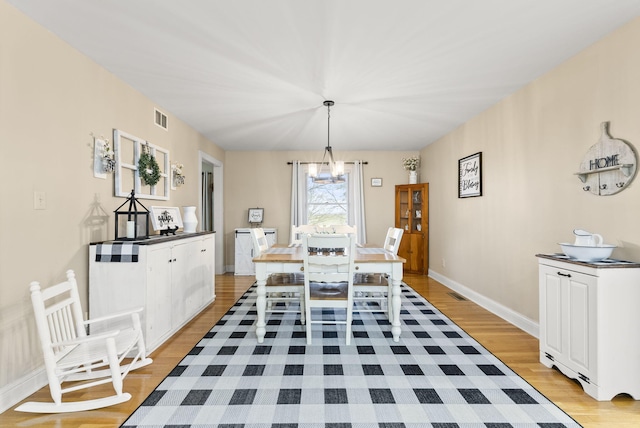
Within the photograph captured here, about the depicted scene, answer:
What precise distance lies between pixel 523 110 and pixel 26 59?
4.05 meters

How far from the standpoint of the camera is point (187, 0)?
1.92 metres

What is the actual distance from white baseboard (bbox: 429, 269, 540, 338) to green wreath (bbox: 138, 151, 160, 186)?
3979 millimetres

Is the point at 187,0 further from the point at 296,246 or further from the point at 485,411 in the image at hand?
the point at 485,411

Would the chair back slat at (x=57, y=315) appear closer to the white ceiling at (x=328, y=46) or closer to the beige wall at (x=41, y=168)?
the beige wall at (x=41, y=168)

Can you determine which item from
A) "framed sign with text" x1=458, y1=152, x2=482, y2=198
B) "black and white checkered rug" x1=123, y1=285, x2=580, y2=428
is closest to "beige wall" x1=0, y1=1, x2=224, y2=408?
"black and white checkered rug" x1=123, y1=285, x2=580, y2=428

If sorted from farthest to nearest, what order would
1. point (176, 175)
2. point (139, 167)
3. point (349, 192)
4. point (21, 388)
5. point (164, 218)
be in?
1. point (349, 192)
2. point (176, 175)
3. point (164, 218)
4. point (139, 167)
5. point (21, 388)

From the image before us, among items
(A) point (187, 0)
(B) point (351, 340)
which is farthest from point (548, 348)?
(A) point (187, 0)

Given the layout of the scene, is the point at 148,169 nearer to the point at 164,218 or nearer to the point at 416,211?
the point at 164,218

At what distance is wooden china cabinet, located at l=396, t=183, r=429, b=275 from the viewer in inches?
236

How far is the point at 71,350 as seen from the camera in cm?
206

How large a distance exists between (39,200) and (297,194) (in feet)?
14.5

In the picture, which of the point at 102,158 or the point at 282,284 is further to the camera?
the point at 282,284

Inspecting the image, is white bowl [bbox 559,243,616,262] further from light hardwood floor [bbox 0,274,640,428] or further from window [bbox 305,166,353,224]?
window [bbox 305,166,353,224]

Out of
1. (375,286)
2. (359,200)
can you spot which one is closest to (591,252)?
(375,286)
